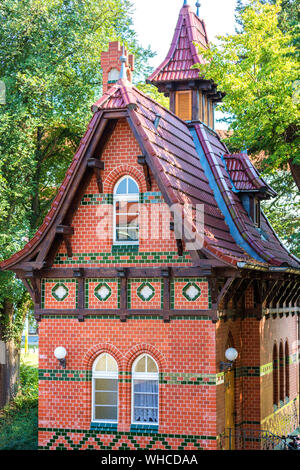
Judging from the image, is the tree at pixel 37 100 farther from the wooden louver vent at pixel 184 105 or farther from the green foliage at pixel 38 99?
the wooden louver vent at pixel 184 105

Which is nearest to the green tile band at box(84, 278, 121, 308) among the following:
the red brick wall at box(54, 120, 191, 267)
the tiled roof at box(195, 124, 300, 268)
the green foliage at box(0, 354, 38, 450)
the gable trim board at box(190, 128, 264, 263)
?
the red brick wall at box(54, 120, 191, 267)

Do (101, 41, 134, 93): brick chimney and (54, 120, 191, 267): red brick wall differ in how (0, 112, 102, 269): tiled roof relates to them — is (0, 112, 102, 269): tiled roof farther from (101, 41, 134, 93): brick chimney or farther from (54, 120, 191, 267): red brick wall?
(101, 41, 134, 93): brick chimney

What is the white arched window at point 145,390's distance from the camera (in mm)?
14750

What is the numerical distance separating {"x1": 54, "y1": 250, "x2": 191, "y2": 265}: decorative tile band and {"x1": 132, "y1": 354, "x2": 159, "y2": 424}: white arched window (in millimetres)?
2105

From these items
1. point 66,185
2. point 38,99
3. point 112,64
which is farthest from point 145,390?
point 38,99

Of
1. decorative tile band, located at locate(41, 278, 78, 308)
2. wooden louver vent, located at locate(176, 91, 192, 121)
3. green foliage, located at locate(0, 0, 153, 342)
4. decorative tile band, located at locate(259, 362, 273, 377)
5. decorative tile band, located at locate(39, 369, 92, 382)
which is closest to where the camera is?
decorative tile band, located at locate(39, 369, 92, 382)

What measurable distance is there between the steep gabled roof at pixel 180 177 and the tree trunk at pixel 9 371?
9.88 meters

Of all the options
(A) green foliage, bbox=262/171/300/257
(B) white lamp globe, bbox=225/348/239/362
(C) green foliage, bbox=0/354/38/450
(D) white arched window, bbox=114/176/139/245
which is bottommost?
(C) green foliage, bbox=0/354/38/450

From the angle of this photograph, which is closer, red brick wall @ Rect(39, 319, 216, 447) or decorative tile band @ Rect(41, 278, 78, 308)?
red brick wall @ Rect(39, 319, 216, 447)

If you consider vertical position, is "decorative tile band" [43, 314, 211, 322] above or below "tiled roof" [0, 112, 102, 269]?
below

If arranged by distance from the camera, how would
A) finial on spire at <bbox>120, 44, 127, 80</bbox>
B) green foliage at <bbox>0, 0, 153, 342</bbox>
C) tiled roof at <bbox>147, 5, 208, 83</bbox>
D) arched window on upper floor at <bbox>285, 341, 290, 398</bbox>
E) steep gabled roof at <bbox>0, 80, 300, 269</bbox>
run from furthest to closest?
green foliage at <bbox>0, 0, 153, 342</bbox>, arched window on upper floor at <bbox>285, 341, 290, 398</bbox>, tiled roof at <bbox>147, 5, 208, 83</bbox>, finial on spire at <bbox>120, 44, 127, 80</bbox>, steep gabled roof at <bbox>0, 80, 300, 269</bbox>

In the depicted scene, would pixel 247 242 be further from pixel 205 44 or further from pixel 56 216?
pixel 205 44

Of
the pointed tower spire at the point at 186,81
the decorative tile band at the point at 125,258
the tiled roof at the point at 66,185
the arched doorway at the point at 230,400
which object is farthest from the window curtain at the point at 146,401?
the pointed tower spire at the point at 186,81

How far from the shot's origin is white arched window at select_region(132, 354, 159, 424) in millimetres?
14750
